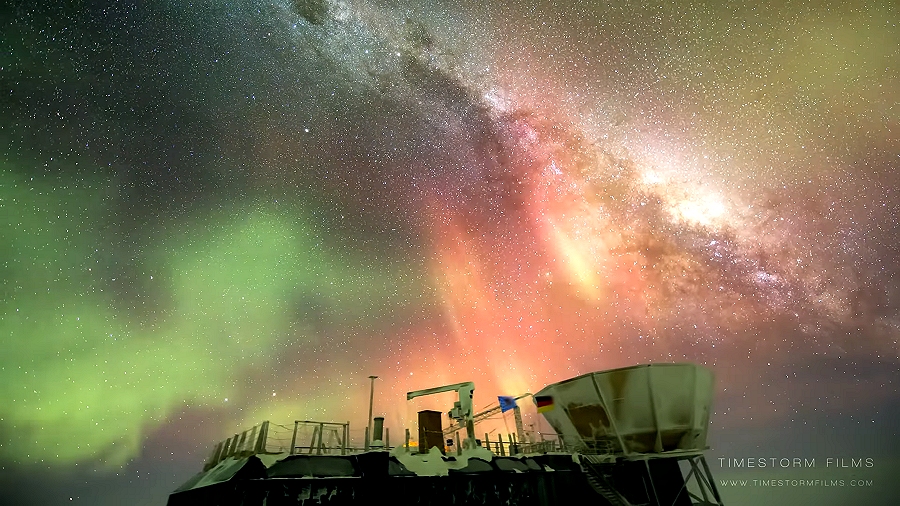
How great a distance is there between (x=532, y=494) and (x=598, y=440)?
176 inches

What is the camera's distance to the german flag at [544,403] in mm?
25223

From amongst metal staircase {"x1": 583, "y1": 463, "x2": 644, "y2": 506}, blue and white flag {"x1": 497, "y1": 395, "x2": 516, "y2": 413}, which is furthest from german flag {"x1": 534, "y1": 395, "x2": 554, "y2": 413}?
metal staircase {"x1": 583, "y1": 463, "x2": 644, "y2": 506}

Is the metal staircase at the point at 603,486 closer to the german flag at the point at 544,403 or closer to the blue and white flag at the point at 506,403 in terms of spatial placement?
the german flag at the point at 544,403

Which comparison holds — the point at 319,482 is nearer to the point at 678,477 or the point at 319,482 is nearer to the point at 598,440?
the point at 598,440

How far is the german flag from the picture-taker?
2522 cm

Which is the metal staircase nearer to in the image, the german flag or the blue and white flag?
the german flag

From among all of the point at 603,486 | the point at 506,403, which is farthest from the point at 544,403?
the point at 603,486

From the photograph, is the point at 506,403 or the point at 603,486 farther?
Answer: the point at 506,403

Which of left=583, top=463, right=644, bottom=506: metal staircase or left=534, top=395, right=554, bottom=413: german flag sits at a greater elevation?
left=534, top=395, right=554, bottom=413: german flag

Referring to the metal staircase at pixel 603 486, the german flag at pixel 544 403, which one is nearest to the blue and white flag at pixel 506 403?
the german flag at pixel 544 403

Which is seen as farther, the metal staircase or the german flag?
the german flag

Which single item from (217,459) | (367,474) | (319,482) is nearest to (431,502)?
(367,474)

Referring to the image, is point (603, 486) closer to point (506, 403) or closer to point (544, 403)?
point (544, 403)

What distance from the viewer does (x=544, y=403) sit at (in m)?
25.4
